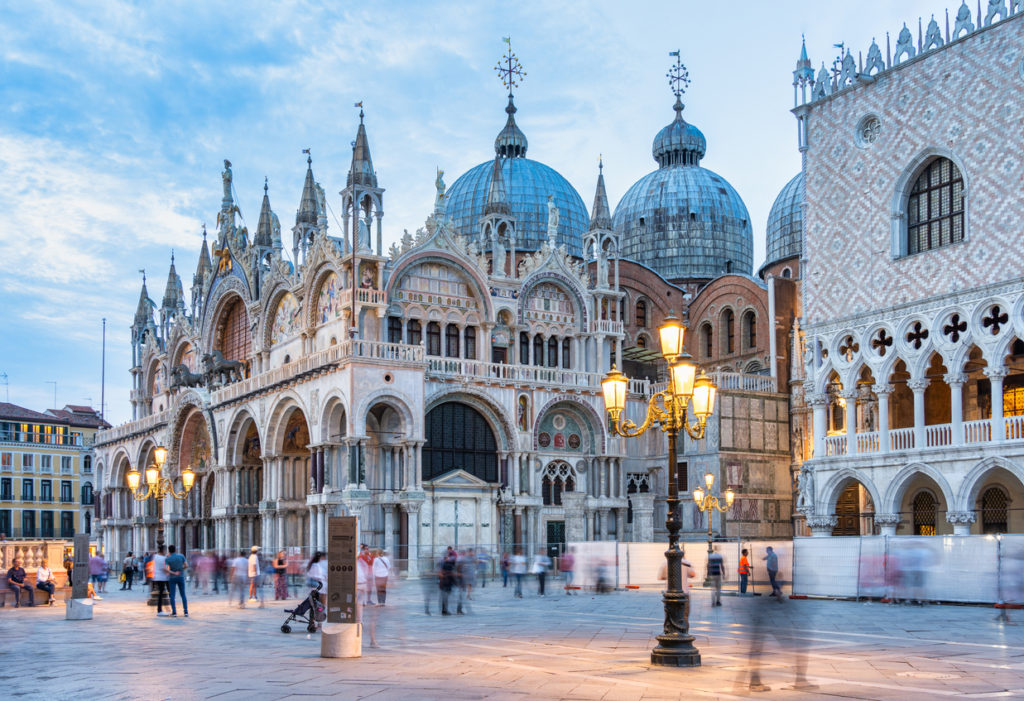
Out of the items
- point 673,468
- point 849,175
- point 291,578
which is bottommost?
point 291,578

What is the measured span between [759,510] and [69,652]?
2874 cm

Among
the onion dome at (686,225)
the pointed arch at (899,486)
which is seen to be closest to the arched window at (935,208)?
the pointed arch at (899,486)

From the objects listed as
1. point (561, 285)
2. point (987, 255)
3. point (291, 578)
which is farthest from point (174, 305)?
point (987, 255)

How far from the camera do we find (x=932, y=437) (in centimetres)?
3177

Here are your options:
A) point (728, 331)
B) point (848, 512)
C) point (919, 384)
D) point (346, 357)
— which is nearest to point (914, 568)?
point (919, 384)

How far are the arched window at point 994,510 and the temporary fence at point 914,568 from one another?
8.08 metres

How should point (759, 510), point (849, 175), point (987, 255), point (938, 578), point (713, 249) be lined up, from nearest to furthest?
1. point (938, 578)
2. point (987, 255)
3. point (849, 175)
4. point (759, 510)
5. point (713, 249)

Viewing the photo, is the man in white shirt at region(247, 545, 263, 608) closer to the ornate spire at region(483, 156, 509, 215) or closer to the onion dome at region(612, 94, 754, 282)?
the ornate spire at region(483, 156, 509, 215)

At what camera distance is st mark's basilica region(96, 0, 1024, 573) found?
31094mm

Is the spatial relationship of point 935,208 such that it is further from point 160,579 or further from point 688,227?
point 688,227

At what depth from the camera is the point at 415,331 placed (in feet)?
134

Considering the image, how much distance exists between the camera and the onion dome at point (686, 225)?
58438mm

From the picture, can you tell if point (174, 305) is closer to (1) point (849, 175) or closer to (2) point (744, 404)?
(2) point (744, 404)

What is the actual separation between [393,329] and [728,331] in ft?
49.6
